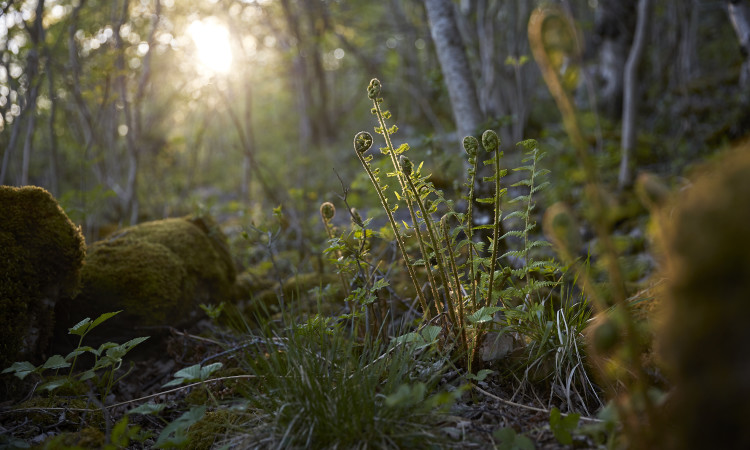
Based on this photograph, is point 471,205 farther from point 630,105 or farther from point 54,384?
point 630,105

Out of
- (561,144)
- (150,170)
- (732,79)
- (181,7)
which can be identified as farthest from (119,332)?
(732,79)

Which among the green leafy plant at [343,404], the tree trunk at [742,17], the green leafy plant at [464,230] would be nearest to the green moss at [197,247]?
the green leafy plant at [343,404]

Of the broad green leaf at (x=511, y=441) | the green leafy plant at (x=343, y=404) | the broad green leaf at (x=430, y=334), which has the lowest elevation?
the broad green leaf at (x=511, y=441)

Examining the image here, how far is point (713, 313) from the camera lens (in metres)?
0.88

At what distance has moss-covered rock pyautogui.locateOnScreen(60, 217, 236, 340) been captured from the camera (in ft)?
9.25

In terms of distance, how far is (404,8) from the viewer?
1362cm

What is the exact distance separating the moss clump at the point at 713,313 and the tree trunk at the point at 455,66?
2598 mm

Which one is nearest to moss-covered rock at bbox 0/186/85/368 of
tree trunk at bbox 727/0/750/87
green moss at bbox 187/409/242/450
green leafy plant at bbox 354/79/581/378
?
green moss at bbox 187/409/242/450

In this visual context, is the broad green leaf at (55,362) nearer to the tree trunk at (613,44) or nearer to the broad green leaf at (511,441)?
the broad green leaf at (511,441)

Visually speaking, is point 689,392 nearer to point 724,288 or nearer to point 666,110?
point 724,288

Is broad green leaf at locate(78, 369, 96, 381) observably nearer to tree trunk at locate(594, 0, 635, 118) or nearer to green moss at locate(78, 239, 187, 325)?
green moss at locate(78, 239, 187, 325)

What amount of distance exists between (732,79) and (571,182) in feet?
18.2

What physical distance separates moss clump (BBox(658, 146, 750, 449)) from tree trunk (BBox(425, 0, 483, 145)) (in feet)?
8.52

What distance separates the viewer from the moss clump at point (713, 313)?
845 millimetres
